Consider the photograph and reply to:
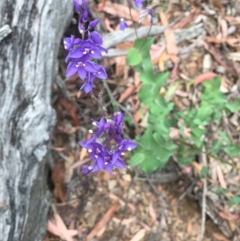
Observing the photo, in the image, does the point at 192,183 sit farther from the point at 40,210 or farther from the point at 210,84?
the point at 40,210

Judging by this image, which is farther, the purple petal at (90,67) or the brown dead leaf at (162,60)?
the brown dead leaf at (162,60)

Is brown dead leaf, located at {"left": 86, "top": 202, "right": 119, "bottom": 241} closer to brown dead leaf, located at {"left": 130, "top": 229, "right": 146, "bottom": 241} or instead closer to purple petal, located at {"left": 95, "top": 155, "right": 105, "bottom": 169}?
brown dead leaf, located at {"left": 130, "top": 229, "right": 146, "bottom": 241}

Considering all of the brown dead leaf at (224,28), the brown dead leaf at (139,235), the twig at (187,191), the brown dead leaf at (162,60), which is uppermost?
the brown dead leaf at (162,60)

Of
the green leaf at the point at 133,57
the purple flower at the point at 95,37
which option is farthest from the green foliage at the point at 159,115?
the purple flower at the point at 95,37

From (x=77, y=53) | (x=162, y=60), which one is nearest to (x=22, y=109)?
(x=77, y=53)

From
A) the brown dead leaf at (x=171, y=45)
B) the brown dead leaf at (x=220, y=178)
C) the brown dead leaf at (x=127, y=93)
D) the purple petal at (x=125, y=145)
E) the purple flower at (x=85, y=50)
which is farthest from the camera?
the brown dead leaf at (x=171, y=45)

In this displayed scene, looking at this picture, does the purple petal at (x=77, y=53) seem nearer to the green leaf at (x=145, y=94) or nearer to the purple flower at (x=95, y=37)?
the purple flower at (x=95, y=37)

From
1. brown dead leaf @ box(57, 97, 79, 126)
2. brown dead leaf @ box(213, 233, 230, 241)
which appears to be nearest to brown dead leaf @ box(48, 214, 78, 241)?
brown dead leaf @ box(57, 97, 79, 126)
